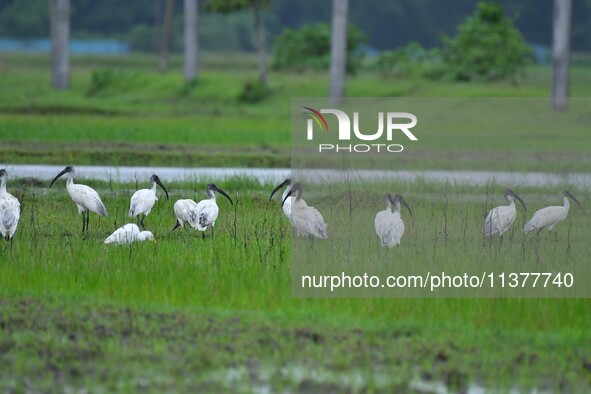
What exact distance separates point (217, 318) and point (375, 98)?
22.3m

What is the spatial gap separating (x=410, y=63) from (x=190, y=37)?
7.78 meters

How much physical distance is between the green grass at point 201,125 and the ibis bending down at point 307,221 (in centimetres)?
829

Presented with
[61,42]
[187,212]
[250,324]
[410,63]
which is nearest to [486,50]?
[410,63]

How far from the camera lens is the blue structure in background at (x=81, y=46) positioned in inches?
2564

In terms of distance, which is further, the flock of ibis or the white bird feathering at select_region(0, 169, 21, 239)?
the white bird feathering at select_region(0, 169, 21, 239)

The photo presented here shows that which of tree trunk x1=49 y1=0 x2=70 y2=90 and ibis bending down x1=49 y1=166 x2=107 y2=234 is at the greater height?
tree trunk x1=49 y1=0 x2=70 y2=90

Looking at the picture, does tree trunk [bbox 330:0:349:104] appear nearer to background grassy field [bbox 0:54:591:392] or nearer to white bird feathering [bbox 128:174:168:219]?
background grassy field [bbox 0:54:591:392]

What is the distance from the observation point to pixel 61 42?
115 ft

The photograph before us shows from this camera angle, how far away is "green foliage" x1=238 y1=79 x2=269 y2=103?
3247 centimetres

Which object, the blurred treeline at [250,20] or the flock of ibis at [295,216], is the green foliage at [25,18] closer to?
the blurred treeline at [250,20]

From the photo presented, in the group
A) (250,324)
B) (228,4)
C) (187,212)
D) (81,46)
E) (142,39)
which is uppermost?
(228,4)

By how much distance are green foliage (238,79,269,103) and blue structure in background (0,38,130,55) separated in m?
32.1

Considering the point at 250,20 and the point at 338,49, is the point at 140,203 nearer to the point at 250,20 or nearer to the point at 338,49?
the point at 338,49

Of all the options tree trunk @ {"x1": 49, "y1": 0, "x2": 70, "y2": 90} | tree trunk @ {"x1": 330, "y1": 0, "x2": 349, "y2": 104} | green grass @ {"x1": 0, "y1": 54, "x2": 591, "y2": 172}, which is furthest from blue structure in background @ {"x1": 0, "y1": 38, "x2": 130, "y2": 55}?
tree trunk @ {"x1": 330, "y1": 0, "x2": 349, "y2": 104}
